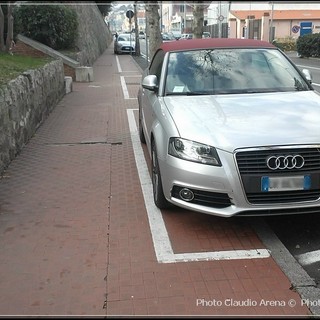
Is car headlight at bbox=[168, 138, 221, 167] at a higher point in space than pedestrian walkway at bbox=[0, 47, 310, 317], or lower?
higher

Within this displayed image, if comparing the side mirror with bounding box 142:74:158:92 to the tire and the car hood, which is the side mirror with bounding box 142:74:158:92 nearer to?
the car hood

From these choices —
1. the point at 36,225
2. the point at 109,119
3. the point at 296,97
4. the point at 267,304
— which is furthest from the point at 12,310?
the point at 109,119

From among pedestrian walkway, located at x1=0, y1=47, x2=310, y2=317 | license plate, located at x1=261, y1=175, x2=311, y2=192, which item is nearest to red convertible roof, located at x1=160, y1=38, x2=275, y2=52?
pedestrian walkway, located at x1=0, y1=47, x2=310, y2=317

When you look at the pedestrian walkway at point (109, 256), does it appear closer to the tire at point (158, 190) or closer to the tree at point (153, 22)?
the tire at point (158, 190)

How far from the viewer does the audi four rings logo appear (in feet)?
12.6

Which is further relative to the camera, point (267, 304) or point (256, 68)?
point (256, 68)

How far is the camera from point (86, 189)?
565 cm

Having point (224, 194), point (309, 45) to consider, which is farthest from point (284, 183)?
point (309, 45)

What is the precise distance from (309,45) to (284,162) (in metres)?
31.1

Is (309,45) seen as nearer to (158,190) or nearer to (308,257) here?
(158,190)

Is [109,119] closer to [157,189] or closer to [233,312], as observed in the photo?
[157,189]

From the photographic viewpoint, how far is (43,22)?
19.6m

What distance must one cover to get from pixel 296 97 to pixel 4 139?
392 cm

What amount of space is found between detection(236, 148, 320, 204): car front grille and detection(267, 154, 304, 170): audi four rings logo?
25 mm
